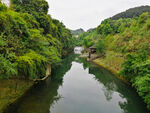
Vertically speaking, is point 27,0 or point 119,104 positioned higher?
point 27,0

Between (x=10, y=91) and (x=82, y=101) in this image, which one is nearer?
A: (x=10, y=91)

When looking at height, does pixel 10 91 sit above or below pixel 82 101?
above

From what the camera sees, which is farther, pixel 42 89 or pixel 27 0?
pixel 27 0

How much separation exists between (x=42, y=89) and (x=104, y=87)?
31.2 ft

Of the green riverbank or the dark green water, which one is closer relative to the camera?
the green riverbank

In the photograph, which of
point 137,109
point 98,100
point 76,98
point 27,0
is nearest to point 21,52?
point 76,98

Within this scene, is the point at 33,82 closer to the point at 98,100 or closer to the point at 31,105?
the point at 31,105

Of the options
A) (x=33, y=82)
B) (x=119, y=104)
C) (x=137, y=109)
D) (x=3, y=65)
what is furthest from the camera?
(x=33, y=82)

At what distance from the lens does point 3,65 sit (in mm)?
6676

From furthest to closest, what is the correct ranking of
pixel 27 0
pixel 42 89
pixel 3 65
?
pixel 27 0
pixel 42 89
pixel 3 65

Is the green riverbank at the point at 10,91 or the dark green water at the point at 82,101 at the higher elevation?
the green riverbank at the point at 10,91

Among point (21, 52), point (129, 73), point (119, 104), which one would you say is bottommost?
point (119, 104)

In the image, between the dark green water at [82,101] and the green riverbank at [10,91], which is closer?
the green riverbank at [10,91]

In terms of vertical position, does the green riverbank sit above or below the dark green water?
above
